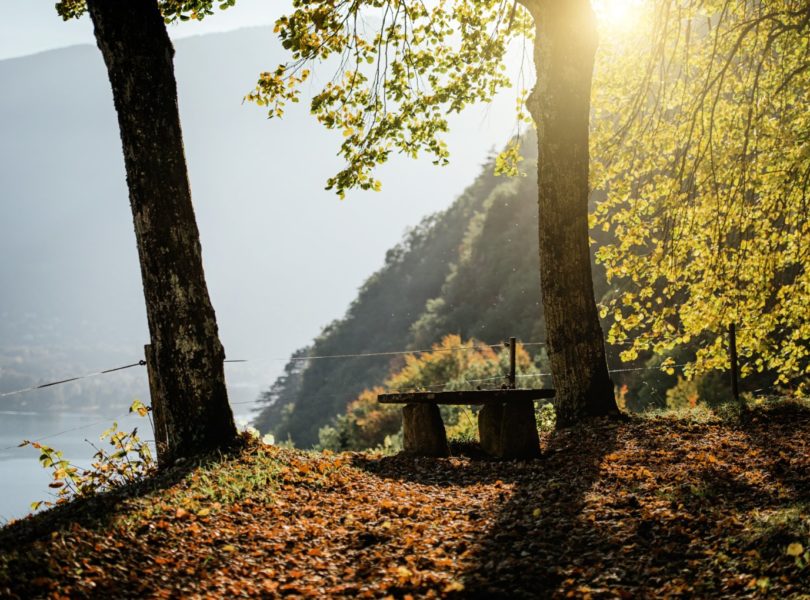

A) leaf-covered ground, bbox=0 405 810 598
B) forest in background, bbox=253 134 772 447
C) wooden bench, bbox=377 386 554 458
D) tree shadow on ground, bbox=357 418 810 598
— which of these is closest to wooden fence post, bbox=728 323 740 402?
forest in background, bbox=253 134 772 447

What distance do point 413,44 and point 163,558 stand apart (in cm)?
901

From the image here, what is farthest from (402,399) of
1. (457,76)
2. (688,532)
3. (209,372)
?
(457,76)

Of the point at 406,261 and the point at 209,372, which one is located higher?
the point at 406,261

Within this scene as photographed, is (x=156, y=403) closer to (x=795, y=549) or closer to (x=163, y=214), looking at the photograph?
(x=163, y=214)

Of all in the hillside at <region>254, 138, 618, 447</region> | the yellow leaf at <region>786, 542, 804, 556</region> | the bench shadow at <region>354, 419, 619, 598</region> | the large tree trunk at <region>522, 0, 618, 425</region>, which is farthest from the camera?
the hillside at <region>254, 138, 618, 447</region>

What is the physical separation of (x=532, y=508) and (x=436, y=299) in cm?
6808

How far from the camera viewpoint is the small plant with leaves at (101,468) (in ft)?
22.3

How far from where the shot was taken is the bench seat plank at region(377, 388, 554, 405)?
8070 millimetres

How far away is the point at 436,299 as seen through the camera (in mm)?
73938

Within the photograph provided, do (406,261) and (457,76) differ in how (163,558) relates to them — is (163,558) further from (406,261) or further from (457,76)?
(406,261)

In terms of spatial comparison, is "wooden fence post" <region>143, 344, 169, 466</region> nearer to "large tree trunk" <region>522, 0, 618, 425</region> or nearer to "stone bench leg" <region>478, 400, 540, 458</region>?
"stone bench leg" <region>478, 400, 540, 458</region>

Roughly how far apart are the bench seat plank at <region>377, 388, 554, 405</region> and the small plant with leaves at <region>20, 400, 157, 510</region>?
274 centimetres

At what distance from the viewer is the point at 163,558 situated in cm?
459

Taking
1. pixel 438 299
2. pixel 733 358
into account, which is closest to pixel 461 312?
pixel 438 299
